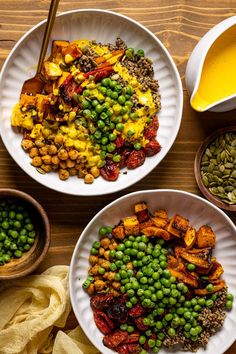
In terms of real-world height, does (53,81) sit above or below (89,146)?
above

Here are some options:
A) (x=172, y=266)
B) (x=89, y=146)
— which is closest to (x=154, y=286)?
(x=172, y=266)

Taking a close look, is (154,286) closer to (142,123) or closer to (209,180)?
(209,180)

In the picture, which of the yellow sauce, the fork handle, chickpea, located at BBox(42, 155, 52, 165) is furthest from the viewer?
chickpea, located at BBox(42, 155, 52, 165)

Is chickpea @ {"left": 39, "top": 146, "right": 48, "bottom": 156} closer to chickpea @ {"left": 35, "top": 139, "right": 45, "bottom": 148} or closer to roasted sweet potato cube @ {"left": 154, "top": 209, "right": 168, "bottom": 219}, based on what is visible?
chickpea @ {"left": 35, "top": 139, "right": 45, "bottom": 148}

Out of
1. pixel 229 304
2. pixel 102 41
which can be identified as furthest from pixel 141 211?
pixel 102 41

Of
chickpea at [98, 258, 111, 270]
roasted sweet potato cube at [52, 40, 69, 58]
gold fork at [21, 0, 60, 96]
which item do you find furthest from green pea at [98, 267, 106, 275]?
roasted sweet potato cube at [52, 40, 69, 58]
